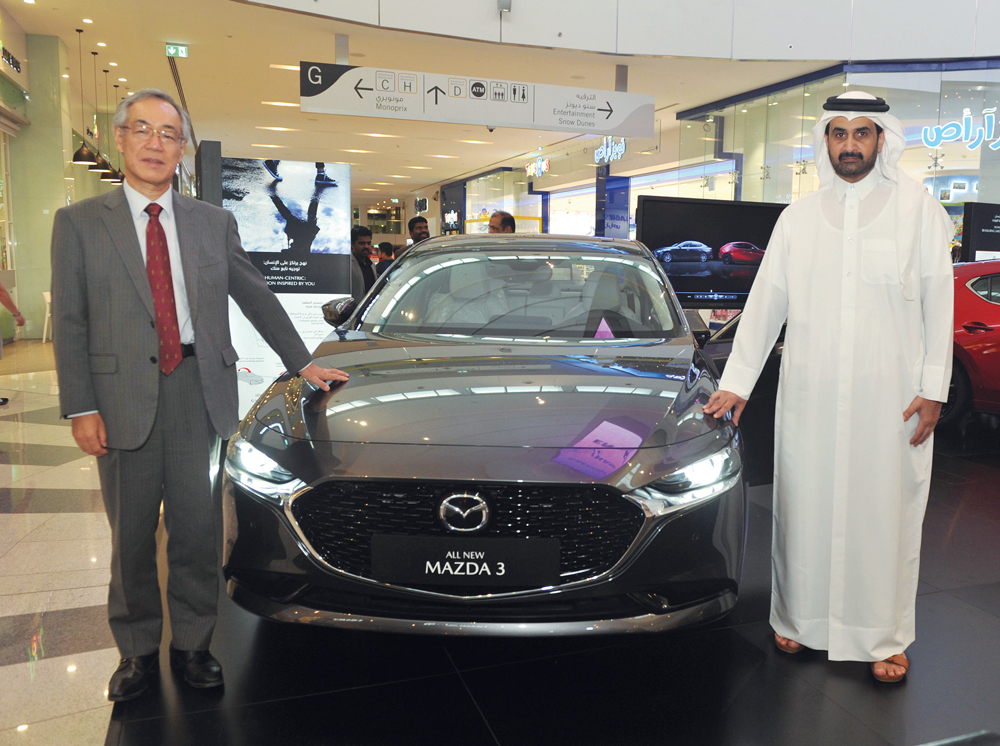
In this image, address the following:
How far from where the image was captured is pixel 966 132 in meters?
9.62

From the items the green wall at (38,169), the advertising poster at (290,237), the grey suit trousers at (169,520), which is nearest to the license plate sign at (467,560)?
the grey suit trousers at (169,520)

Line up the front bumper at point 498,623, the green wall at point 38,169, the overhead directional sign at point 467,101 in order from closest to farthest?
the front bumper at point 498,623 < the overhead directional sign at point 467,101 < the green wall at point 38,169

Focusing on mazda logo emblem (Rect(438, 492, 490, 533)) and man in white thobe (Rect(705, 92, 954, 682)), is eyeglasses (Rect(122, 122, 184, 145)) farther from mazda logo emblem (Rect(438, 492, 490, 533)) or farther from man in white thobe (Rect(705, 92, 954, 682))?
man in white thobe (Rect(705, 92, 954, 682))

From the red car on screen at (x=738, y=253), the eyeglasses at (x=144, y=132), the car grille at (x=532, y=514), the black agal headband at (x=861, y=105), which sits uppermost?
the black agal headband at (x=861, y=105)

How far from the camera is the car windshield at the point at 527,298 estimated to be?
275cm

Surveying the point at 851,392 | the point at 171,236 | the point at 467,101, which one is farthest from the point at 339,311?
the point at 467,101

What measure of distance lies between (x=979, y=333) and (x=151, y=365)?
5.10m

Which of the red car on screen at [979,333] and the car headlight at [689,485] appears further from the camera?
the red car on screen at [979,333]

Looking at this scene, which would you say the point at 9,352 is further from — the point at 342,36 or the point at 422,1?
the point at 422,1

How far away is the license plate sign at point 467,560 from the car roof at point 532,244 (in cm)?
159

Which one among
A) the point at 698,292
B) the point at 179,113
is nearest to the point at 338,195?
the point at 698,292

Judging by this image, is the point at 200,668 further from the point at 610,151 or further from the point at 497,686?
the point at 610,151

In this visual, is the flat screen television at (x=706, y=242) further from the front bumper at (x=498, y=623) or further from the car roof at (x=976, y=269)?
the front bumper at (x=498, y=623)

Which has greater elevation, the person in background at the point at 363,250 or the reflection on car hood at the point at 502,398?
the person in background at the point at 363,250
